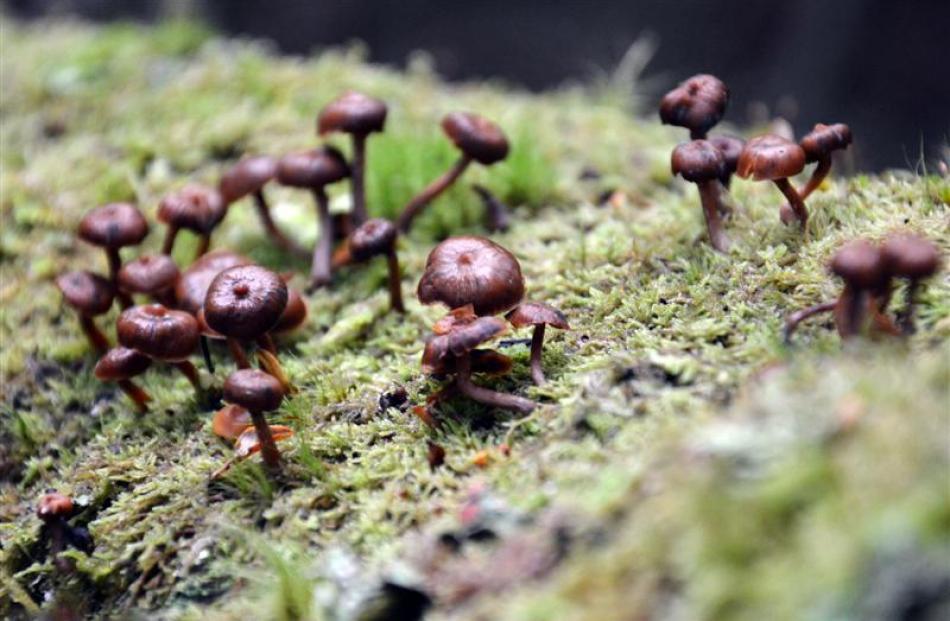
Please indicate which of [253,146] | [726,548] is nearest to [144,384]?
[253,146]

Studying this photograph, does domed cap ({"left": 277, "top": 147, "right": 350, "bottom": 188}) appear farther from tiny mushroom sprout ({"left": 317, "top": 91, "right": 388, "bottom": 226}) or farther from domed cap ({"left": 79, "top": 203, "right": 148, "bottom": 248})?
domed cap ({"left": 79, "top": 203, "right": 148, "bottom": 248})

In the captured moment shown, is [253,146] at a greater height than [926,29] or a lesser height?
lesser

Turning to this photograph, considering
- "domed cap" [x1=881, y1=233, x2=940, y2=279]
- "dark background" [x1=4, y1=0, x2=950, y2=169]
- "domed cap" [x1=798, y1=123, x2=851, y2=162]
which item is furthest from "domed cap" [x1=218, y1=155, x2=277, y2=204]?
"dark background" [x1=4, y1=0, x2=950, y2=169]

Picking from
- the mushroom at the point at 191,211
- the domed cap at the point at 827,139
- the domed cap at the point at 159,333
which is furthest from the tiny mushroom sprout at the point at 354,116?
the domed cap at the point at 827,139

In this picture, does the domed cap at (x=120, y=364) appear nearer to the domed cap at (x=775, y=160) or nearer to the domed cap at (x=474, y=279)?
the domed cap at (x=474, y=279)

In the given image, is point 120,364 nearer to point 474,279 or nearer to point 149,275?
point 149,275

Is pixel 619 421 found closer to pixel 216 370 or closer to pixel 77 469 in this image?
pixel 216 370
